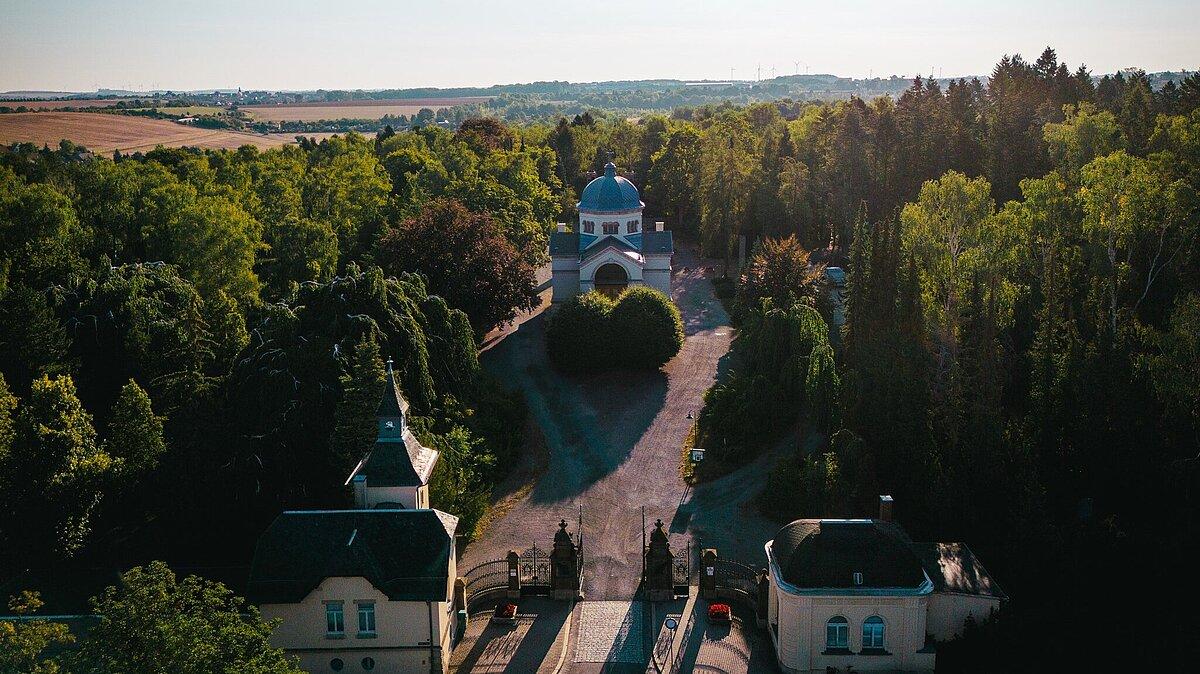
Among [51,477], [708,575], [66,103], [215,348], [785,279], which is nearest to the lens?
[708,575]

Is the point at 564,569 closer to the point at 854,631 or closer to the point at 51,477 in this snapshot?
the point at 854,631

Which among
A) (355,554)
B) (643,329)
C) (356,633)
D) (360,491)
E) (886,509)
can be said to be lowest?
(356,633)

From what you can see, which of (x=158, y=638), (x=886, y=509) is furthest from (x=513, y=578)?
(x=158, y=638)

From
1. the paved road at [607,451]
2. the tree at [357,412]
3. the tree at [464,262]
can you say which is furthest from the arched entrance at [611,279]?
the tree at [357,412]

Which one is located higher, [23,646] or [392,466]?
[23,646]

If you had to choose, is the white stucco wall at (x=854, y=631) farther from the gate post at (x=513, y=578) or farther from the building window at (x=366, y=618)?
the building window at (x=366, y=618)

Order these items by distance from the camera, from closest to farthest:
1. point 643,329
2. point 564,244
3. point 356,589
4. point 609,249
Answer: point 356,589, point 643,329, point 609,249, point 564,244
